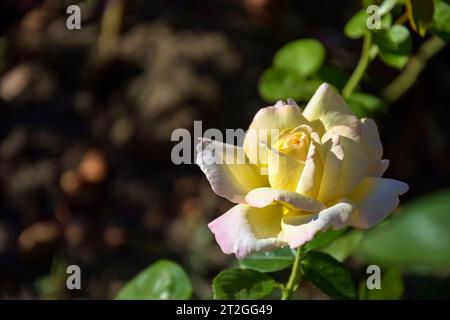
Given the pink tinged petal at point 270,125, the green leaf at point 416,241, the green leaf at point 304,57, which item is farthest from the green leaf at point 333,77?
the green leaf at point 416,241

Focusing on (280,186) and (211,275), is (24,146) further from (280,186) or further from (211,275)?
(280,186)

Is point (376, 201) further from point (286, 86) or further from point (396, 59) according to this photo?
point (286, 86)

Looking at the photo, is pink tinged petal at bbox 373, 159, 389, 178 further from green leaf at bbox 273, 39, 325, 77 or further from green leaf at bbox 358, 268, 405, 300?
green leaf at bbox 273, 39, 325, 77

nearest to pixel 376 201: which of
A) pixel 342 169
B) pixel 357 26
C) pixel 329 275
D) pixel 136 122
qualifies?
pixel 342 169

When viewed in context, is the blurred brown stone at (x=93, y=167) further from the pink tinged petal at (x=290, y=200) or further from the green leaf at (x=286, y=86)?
the pink tinged petal at (x=290, y=200)

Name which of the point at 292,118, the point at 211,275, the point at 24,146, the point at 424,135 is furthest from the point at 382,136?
the point at 292,118

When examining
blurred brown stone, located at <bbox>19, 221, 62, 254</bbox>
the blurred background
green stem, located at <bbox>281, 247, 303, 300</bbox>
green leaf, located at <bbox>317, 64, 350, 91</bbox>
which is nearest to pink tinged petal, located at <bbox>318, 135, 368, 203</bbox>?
green stem, located at <bbox>281, 247, 303, 300</bbox>
